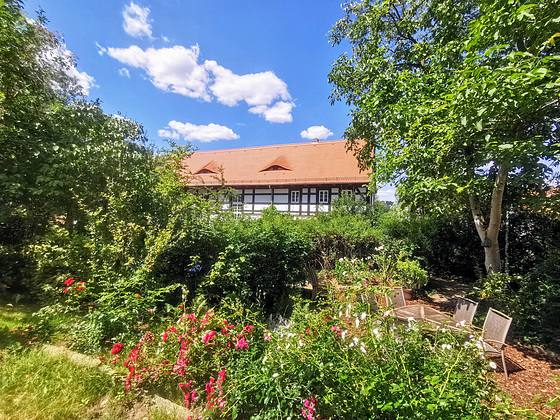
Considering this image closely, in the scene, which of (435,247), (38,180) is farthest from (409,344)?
(435,247)

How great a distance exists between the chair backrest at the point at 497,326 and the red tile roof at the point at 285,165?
11515mm

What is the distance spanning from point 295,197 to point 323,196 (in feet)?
6.03

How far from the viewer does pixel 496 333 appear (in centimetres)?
315

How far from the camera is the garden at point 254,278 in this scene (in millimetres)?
1849

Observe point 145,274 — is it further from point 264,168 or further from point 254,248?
point 264,168

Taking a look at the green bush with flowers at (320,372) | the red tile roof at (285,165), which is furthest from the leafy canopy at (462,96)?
the red tile roof at (285,165)

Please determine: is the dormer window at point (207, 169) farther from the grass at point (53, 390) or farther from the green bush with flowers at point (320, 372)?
the green bush with flowers at point (320, 372)

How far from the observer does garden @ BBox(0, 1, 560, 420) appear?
1849 mm

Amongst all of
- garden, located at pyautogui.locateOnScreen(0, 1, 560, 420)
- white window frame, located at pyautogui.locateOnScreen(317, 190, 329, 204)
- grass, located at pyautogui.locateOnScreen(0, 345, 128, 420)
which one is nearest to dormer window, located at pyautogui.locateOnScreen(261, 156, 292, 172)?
white window frame, located at pyautogui.locateOnScreen(317, 190, 329, 204)

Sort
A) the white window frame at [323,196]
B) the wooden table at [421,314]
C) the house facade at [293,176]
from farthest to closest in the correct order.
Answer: the white window frame at [323,196], the house facade at [293,176], the wooden table at [421,314]

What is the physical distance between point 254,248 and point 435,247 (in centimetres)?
595

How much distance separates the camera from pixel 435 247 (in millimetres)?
7340

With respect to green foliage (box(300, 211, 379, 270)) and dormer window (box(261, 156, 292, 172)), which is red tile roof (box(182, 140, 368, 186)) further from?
green foliage (box(300, 211, 379, 270))

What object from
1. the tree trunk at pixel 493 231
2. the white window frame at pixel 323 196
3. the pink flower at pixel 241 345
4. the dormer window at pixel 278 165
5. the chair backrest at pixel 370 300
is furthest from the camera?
the dormer window at pixel 278 165
